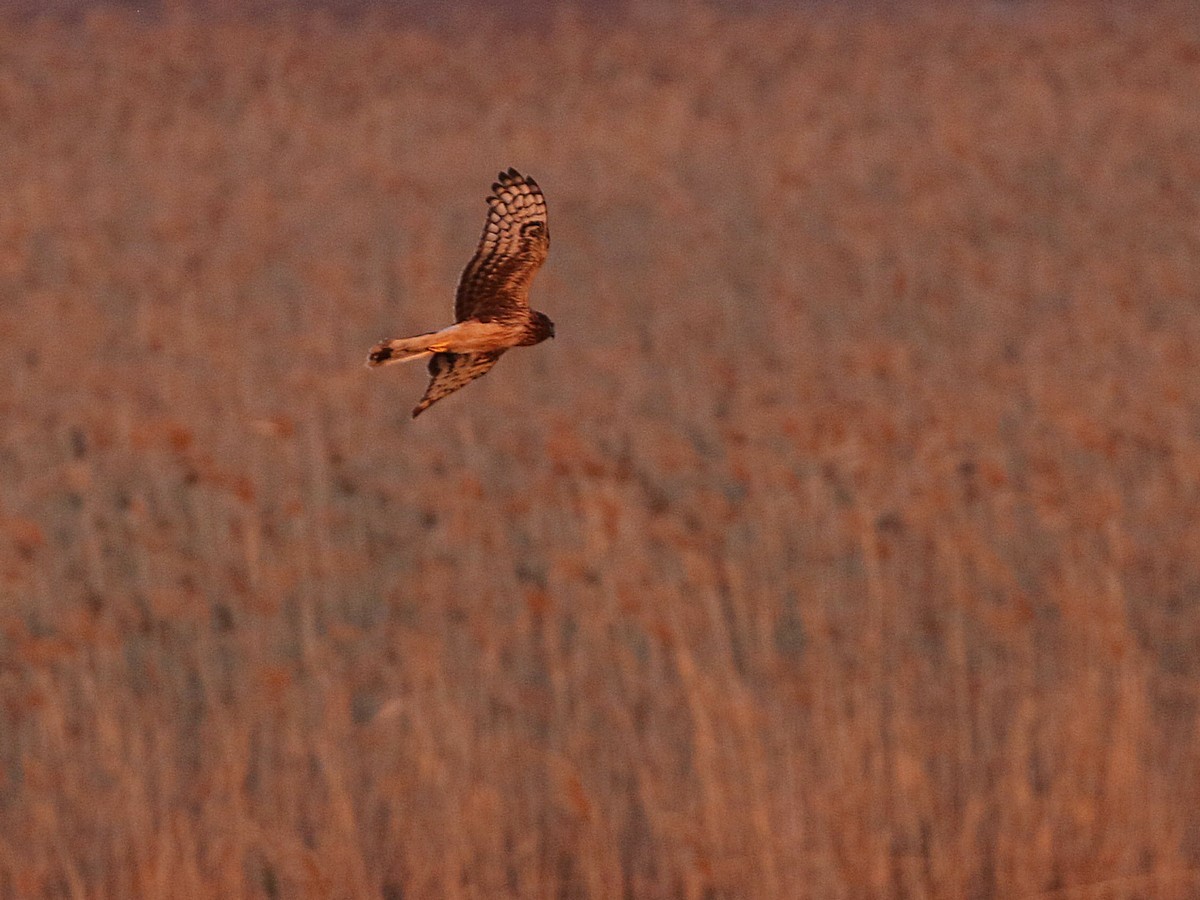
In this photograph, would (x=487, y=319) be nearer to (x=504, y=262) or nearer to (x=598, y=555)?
(x=504, y=262)

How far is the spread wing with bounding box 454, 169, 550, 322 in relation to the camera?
0.84 meters

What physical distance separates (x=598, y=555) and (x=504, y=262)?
3.23 m

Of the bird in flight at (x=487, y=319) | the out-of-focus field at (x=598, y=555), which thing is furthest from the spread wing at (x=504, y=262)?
the out-of-focus field at (x=598, y=555)

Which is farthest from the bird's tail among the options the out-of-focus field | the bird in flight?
the out-of-focus field

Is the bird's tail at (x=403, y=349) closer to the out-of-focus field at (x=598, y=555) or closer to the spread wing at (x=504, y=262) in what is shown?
the spread wing at (x=504, y=262)

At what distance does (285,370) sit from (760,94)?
545 centimetres

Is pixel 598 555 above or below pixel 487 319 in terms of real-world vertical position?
below

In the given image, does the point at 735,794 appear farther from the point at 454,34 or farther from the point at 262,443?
the point at 454,34

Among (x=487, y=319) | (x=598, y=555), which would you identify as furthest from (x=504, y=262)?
(x=598, y=555)

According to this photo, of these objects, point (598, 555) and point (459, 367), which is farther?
point (598, 555)

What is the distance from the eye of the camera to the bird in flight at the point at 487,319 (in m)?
0.83

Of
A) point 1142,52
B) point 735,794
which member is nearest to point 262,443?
point 735,794

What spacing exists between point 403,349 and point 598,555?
3256mm

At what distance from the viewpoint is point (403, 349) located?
0.82 meters
